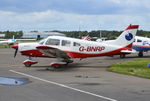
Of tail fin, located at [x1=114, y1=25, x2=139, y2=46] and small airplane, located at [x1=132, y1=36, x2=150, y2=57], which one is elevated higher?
tail fin, located at [x1=114, y1=25, x2=139, y2=46]

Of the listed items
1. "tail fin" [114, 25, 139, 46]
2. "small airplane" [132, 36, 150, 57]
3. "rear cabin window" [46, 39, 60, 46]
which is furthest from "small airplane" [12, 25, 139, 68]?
"small airplane" [132, 36, 150, 57]

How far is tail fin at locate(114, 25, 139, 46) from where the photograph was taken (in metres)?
22.6

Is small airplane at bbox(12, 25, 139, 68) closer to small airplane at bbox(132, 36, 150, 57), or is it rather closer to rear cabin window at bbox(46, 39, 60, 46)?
rear cabin window at bbox(46, 39, 60, 46)

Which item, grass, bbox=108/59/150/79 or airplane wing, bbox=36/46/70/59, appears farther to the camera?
airplane wing, bbox=36/46/70/59

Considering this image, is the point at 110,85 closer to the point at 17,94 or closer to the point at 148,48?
the point at 17,94

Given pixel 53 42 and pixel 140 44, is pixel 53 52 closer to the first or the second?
pixel 53 42

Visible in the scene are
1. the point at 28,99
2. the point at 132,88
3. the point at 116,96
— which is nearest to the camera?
the point at 28,99

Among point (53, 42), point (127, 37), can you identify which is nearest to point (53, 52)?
point (53, 42)

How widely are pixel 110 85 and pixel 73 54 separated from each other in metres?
8.75

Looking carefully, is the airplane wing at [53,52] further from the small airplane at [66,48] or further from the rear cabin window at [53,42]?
the rear cabin window at [53,42]

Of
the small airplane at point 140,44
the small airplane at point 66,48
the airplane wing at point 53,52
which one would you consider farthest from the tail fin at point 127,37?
the small airplane at point 140,44

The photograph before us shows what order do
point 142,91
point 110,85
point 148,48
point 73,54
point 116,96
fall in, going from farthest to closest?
point 148,48 → point 73,54 → point 110,85 → point 142,91 → point 116,96

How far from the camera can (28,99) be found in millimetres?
9406

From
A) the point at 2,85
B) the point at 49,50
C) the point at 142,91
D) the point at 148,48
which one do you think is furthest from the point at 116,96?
the point at 148,48
